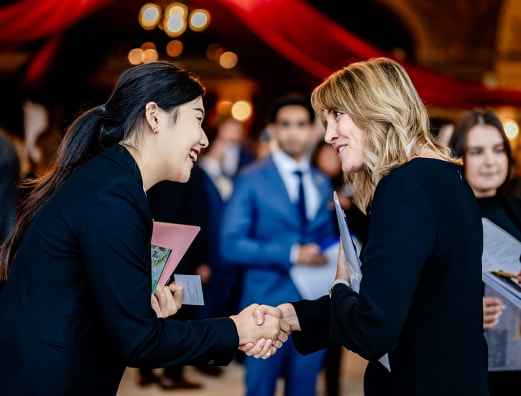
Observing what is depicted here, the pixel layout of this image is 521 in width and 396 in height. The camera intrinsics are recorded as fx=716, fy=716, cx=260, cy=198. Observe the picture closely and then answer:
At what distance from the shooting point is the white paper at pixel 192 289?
211 centimetres

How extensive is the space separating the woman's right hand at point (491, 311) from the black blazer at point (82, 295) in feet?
4.21

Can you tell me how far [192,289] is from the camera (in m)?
2.13

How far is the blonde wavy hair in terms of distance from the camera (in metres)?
1.79

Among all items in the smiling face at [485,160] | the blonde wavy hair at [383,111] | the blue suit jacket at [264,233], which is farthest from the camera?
the blue suit jacket at [264,233]

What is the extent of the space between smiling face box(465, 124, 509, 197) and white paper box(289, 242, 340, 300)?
86 centimetres

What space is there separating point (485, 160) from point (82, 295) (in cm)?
169

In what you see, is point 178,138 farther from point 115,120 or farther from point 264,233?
Result: point 264,233

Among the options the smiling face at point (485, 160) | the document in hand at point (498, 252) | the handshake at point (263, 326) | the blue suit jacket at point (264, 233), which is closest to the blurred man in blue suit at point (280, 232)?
the blue suit jacket at point (264, 233)

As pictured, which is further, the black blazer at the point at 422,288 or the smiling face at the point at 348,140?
the smiling face at the point at 348,140

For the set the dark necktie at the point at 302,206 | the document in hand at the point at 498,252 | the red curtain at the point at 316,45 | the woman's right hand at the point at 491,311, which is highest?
the red curtain at the point at 316,45

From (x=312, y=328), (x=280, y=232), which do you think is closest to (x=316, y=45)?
(x=280, y=232)

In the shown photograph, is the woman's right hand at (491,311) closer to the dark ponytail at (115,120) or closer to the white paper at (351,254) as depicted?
the white paper at (351,254)

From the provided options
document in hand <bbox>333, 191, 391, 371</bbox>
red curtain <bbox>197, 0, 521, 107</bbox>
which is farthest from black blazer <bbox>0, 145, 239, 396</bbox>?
red curtain <bbox>197, 0, 521, 107</bbox>

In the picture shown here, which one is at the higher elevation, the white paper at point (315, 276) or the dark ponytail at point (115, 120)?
the dark ponytail at point (115, 120)
